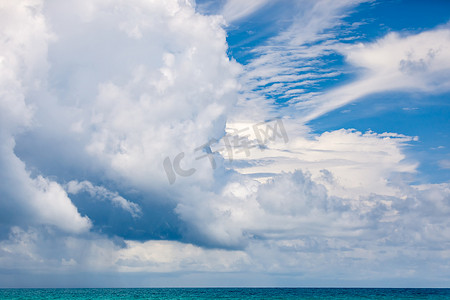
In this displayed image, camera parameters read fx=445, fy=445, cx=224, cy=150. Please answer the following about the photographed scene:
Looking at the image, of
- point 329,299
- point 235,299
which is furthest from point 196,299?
point 329,299

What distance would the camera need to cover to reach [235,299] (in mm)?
155750

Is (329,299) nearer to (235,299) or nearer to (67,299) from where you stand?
(235,299)

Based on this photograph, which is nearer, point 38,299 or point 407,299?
point 38,299

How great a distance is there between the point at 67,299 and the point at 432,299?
425ft

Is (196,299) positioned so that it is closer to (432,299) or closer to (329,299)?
(329,299)

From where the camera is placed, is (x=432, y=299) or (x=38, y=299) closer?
(x=38, y=299)

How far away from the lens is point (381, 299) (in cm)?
15600

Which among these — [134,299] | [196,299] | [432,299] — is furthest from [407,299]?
[134,299]

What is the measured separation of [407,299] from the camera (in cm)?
15850

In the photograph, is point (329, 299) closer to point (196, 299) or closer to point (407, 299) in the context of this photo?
point (407, 299)

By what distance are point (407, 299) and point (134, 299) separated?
9721cm

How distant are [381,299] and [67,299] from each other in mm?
110710

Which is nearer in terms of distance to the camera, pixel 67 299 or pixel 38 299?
pixel 38 299

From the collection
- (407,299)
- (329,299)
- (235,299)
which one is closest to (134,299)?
(235,299)
